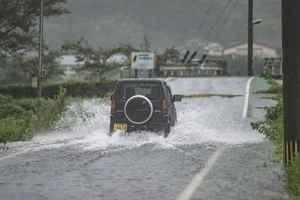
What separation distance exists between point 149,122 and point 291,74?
22.9 ft

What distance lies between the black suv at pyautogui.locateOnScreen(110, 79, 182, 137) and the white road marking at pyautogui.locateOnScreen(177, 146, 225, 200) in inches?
145

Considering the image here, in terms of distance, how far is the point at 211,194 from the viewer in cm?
924

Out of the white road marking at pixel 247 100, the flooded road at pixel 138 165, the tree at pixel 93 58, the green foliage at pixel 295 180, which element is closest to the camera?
the green foliage at pixel 295 180

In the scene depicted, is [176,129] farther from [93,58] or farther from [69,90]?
[93,58]

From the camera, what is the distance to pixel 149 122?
17922 mm

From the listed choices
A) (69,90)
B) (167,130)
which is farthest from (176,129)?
(69,90)

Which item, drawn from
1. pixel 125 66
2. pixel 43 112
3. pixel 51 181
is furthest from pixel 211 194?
pixel 125 66

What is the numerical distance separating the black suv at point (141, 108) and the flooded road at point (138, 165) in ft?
1.03

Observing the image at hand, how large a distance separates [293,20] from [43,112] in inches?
512

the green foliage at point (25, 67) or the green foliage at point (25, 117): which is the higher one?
the green foliage at point (25, 67)

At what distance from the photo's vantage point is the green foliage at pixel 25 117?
1954 cm

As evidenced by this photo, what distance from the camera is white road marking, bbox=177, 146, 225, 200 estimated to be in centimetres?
914

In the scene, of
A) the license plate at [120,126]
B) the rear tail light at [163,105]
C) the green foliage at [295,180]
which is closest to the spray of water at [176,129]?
the license plate at [120,126]

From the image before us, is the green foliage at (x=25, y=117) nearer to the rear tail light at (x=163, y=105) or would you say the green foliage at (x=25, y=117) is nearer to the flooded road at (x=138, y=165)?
the flooded road at (x=138, y=165)
